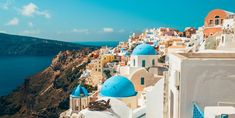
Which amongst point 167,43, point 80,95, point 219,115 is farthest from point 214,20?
point 219,115

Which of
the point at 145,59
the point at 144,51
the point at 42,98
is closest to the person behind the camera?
the point at 145,59

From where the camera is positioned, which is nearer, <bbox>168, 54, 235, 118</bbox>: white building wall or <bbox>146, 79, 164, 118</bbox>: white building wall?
<bbox>168, 54, 235, 118</bbox>: white building wall

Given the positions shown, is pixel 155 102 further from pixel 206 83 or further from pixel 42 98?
pixel 42 98

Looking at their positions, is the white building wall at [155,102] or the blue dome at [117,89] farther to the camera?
the blue dome at [117,89]

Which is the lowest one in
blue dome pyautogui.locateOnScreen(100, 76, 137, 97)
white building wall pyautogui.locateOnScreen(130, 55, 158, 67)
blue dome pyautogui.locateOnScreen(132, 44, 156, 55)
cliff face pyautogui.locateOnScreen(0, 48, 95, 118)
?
cliff face pyautogui.locateOnScreen(0, 48, 95, 118)

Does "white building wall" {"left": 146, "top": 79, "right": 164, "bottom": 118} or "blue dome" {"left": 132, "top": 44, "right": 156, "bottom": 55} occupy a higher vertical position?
"blue dome" {"left": 132, "top": 44, "right": 156, "bottom": 55}

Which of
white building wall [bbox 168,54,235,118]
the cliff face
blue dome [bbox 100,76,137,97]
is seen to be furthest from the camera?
the cliff face

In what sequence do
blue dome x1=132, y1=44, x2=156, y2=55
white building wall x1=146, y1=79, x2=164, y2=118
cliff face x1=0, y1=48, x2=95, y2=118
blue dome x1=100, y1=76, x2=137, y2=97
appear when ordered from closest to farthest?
1. white building wall x1=146, y1=79, x2=164, y2=118
2. blue dome x1=100, y1=76, x2=137, y2=97
3. blue dome x1=132, y1=44, x2=156, y2=55
4. cliff face x1=0, y1=48, x2=95, y2=118

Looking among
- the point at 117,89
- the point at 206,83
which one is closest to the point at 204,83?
the point at 206,83

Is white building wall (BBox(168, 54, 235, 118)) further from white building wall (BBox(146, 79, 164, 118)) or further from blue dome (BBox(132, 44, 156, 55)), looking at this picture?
blue dome (BBox(132, 44, 156, 55))

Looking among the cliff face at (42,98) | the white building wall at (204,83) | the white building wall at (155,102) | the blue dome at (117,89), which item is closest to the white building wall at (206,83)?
the white building wall at (204,83)

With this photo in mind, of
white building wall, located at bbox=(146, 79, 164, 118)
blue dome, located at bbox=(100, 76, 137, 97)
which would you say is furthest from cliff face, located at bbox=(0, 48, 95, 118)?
white building wall, located at bbox=(146, 79, 164, 118)

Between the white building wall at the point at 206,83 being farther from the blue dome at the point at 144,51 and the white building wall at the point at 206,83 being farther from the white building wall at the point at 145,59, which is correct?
the blue dome at the point at 144,51

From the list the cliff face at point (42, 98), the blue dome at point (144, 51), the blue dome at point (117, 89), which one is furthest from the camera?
the cliff face at point (42, 98)
